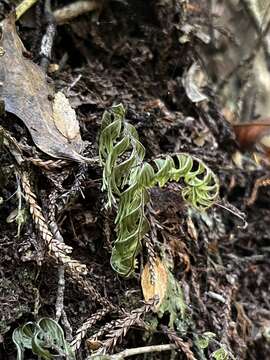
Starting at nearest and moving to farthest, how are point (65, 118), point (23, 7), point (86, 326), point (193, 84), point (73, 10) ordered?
point (86, 326) → point (65, 118) → point (23, 7) → point (73, 10) → point (193, 84)

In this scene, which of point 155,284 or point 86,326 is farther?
point 155,284

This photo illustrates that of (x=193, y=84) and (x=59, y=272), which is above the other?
(x=193, y=84)

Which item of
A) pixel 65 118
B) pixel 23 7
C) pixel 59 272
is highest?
pixel 23 7

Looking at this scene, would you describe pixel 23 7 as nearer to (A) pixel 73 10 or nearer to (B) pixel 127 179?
(A) pixel 73 10

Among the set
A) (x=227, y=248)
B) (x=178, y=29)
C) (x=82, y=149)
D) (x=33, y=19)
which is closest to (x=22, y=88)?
(x=82, y=149)

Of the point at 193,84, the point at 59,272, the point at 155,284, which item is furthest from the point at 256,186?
the point at 59,272

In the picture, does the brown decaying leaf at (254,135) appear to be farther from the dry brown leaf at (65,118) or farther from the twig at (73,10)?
the dry brown leaf at (65,118)

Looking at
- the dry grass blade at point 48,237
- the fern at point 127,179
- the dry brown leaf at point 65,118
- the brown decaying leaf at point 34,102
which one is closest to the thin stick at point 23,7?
the brown decaying leaf at point 34,102
